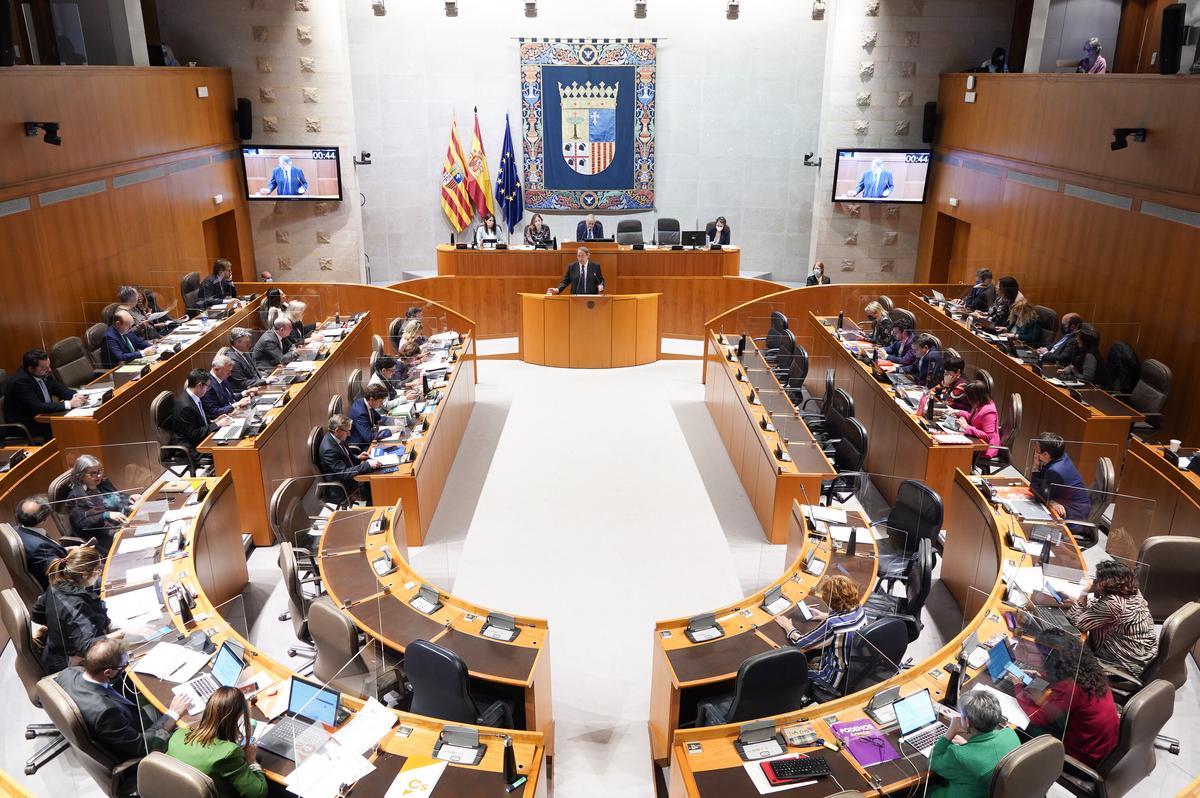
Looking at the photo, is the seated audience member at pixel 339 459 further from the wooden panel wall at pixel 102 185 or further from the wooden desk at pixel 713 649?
the wooden panel wall at pixel 102 185

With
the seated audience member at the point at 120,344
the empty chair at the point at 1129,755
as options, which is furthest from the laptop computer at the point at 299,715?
the seated audience member at the point at 120,344

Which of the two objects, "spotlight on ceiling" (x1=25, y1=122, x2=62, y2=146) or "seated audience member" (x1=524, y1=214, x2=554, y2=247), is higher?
"spotlight on ceiling" (x1=25, y1=122, x2=62, y2=146)

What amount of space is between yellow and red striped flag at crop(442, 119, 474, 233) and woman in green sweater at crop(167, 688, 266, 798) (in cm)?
1365

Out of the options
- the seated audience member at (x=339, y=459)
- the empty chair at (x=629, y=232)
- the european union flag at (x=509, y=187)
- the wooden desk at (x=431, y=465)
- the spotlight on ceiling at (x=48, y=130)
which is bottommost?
the wooden desk at (x=431, y=465)

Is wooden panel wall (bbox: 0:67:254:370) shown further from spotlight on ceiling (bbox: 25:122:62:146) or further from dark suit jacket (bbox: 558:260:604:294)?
dark suit jacket (bbox: 558:260:604:294)

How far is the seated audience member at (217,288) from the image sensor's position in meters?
12.7

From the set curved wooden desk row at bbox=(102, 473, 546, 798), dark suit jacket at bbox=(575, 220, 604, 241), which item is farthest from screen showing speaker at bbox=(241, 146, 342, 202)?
curved wooden desk row at bbox=(102, 473, 546, 798)

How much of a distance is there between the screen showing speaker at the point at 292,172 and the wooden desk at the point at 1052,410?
10823 mm

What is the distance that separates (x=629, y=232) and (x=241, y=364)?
7699 millimetres

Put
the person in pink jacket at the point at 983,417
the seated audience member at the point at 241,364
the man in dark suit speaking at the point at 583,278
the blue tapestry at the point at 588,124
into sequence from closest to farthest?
the person in pink jacket at the point at 983,417 < the seated audience member at the point at 241,364 < the man in dark suit speaking at the point at 583,278 < the blue tapestry at the point at 588,124

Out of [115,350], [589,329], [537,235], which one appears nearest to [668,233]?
[537,235]

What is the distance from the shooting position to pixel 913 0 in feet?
50.3

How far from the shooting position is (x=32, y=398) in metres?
8.33

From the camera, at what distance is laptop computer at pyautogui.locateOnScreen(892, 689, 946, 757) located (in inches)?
180
